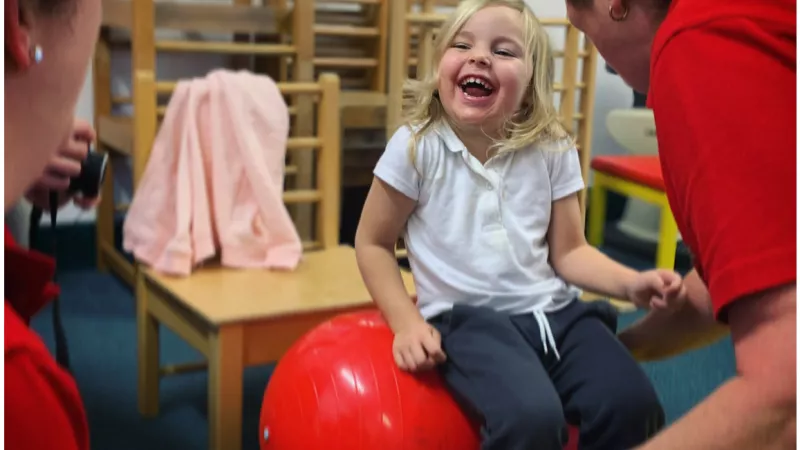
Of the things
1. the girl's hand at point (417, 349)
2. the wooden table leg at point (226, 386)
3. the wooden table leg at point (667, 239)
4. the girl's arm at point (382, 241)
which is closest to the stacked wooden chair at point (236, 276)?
the wooden table leg at point (226, 386)

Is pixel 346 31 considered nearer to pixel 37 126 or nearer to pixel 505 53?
pixel 505 53

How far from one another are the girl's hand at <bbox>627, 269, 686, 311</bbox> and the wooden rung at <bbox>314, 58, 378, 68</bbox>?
1.64 metres

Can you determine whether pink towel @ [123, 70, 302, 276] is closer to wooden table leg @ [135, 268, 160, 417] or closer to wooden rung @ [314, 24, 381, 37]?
wooden table leg @ [135, 268, 160, 417]

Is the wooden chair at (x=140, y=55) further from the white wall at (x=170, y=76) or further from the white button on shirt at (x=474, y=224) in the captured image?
the white button on shirt at (x=474, y=224)

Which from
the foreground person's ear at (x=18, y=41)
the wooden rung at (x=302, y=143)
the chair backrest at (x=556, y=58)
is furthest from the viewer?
the chair backrest at (x=556, y=58)

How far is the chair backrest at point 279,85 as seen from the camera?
1724mm

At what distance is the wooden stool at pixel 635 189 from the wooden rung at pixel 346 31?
2.64 feet

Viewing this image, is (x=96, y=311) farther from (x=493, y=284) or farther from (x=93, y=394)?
(x=493, y=284)

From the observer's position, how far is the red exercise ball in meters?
1.03

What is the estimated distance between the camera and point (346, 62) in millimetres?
2646

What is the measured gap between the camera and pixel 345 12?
284cm

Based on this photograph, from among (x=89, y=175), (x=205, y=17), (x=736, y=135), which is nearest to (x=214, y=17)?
(x=205, y=17)

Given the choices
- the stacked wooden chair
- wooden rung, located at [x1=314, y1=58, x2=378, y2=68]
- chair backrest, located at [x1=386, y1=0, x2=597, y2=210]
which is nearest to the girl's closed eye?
the stacked wooden chair

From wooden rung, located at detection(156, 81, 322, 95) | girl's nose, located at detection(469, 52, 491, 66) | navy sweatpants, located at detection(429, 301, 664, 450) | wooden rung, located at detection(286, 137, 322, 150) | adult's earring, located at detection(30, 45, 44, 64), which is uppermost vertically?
adult's earring, located at detection(30, 45, 44, 64)
